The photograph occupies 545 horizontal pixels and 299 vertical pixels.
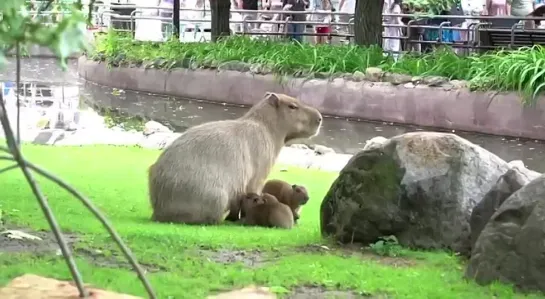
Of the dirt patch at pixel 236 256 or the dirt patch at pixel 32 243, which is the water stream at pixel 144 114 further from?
the dirt patch at pixel 32 243

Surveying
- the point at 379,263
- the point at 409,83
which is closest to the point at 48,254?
the point at 379,263

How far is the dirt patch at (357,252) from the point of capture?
566 centimetres

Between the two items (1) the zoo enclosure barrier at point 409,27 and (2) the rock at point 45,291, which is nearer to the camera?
(2) the rock at point 45,291

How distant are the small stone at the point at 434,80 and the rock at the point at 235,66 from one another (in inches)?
160

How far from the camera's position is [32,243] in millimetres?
5750

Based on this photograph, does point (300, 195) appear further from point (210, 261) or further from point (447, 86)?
point (447, 86)

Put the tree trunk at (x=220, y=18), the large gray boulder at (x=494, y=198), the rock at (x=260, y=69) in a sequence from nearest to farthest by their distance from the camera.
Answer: the large gray boulder at (x=494, y=198), the rock at (x=260, y=69), the tree trunk at (x=220, y=18)

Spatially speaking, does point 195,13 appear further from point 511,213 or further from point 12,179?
point 511,213

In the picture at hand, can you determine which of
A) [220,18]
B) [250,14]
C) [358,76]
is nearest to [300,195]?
[358,76]

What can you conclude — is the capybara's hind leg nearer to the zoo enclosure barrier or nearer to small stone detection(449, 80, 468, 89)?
the zoo enclosure barrier

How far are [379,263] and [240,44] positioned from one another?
50.2ft

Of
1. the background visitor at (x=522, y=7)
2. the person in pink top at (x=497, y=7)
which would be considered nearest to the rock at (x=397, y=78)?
the background visitor at (x=522, y=7)

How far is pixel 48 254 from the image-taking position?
538 centimetres

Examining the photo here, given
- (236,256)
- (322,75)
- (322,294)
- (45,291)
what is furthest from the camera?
(322,75)
